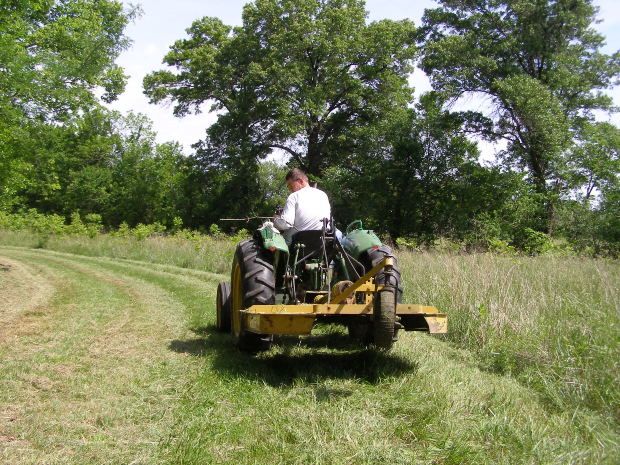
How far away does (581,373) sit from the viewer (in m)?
4.14

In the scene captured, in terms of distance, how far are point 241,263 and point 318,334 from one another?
1.69 m

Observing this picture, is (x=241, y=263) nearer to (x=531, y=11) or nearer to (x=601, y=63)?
(x=531, y=11)

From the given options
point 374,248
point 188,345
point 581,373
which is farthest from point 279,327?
point 581,373

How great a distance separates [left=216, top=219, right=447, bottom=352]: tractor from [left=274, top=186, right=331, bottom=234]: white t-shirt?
0.09 meters

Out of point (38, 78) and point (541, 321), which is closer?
point (541, 321)

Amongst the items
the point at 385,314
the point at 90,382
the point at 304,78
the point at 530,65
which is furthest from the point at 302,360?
the point at 304,78

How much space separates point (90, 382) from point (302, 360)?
183cm

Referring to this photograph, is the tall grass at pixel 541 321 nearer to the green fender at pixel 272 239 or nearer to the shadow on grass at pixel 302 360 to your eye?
the shadow on grass at pixel 302 360

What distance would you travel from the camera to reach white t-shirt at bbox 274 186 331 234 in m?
5.21

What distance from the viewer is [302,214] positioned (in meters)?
5.22

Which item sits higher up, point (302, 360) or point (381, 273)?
point (381, 273)

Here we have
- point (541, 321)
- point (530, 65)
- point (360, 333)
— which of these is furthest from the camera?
point (530, 65)

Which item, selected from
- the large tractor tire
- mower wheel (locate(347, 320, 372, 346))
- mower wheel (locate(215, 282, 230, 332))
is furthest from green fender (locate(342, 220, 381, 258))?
mower wheel (locate(215, 282, 230, 332))

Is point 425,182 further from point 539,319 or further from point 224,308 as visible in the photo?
point 539,319
